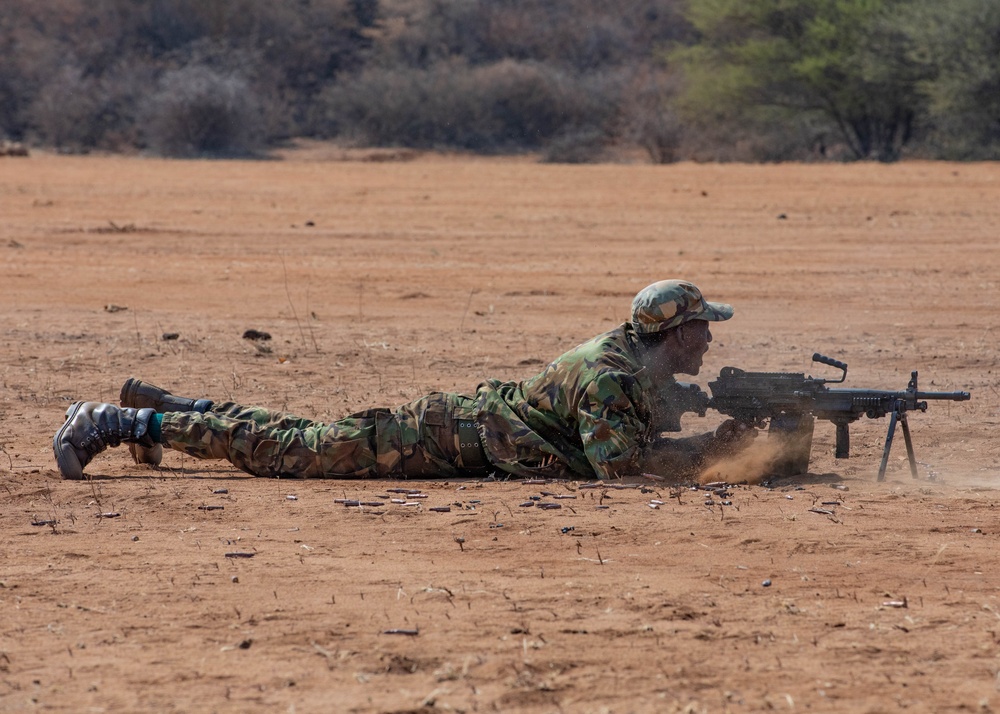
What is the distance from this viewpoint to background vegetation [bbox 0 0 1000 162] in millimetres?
23375

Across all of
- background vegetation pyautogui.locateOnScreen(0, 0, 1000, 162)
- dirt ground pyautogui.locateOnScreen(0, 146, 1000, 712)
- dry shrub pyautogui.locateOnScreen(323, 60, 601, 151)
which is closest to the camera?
dirt ground pyautogui.locateOnScreen(0, 146, 1000, 712)

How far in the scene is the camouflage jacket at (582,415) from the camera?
17.3 ft

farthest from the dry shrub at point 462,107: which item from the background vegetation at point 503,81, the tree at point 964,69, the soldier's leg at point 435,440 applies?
the soldier's leg at point 435,440

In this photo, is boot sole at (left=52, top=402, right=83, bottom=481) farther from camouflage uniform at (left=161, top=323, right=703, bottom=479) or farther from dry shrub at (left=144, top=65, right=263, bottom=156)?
dry shrub at (left=144, top=65, right=263, bottom=156)

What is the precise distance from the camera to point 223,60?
94.0 ft

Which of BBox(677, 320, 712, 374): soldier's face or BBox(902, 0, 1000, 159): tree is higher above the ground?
BBox(902, 0, 1000, 159): tree

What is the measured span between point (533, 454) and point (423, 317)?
16.6 ft

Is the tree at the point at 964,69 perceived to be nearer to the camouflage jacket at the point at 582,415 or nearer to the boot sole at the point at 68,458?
the camouflage jacket at the point at 582,415

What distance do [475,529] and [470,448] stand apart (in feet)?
2.61

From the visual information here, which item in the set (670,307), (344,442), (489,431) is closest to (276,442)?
(344,442)

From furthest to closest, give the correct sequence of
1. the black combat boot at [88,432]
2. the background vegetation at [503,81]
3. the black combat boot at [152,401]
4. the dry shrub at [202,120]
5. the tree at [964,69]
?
1. the dry shrub at [202,120]
2. the background vegetation at [503,81]
3. the tree at [964,69]
4. the black combat boot at [152,401]
5. the black combat boot at [88,432]

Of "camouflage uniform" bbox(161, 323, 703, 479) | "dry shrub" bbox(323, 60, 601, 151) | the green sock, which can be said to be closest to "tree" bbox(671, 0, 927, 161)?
"dry shrub" bbox(323, 60, 601, 151)

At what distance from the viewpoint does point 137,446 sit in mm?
6074

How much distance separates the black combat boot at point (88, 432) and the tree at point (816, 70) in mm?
19416
